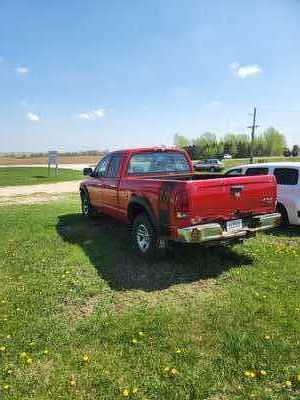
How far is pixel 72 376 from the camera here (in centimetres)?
319

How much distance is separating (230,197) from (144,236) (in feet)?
5.48

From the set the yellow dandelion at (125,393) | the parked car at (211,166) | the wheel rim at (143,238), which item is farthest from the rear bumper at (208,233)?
the parked car at (211,166)

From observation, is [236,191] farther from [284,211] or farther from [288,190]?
[284,211]

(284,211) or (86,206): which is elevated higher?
(284,211)

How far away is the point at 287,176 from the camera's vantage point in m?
8.04

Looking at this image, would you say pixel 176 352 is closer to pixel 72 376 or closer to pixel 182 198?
pixel 72 376

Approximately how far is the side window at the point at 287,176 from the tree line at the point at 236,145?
269ft

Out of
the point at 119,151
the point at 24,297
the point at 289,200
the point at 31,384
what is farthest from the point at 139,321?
the point at 289,200

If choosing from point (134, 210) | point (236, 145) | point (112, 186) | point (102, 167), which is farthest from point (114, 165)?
point (236, 145)

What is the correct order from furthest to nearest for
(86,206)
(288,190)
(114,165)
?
1. (86,206)
2. (288,190)
3. (114,165)

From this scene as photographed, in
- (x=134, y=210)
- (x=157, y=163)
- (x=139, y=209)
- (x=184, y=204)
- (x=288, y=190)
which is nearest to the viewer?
(x=184, y=204)

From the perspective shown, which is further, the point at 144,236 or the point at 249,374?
the point at 144,236

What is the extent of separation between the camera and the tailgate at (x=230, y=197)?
511cm

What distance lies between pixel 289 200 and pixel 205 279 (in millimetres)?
Result: 3530
